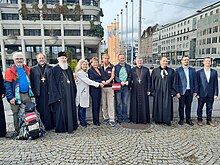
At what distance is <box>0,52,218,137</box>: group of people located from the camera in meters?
4.27

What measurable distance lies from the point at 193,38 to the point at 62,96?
7444 centimetres

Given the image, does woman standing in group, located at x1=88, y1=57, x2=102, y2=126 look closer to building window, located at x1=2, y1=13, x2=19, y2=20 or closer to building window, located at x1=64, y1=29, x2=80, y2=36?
building window, located at x1=64, y1=29, x2=80, y2=36

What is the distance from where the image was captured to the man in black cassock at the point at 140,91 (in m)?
4.90

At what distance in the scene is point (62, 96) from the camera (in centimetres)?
438

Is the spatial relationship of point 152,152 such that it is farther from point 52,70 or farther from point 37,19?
point 37,19

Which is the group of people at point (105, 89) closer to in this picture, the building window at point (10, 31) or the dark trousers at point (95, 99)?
the dark trousers at point (95, 99)

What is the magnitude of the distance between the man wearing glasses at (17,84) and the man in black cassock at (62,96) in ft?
1.81

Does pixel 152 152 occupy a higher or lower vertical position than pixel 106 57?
lower

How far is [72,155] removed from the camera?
3.34m

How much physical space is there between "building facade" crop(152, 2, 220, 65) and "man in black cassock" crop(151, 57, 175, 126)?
5204 centimetres

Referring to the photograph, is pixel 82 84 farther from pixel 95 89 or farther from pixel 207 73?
pixel 207 73

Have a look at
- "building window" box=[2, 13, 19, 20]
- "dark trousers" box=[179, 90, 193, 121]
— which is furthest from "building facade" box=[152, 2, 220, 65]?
"dark trousers" box=[179, 90, 193, 121]

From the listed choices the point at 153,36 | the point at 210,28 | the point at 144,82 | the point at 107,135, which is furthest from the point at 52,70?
the point at 153,36

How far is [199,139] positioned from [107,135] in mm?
2088
